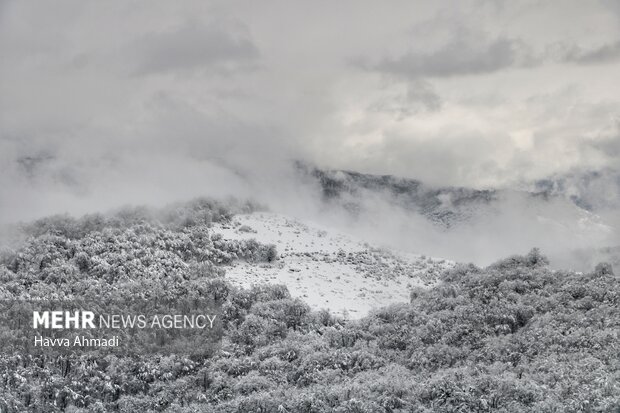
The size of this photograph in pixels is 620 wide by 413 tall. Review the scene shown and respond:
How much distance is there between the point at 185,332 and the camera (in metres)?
128

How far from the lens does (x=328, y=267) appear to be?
6216 inches

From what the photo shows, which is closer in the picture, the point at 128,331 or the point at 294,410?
the point at 294,410

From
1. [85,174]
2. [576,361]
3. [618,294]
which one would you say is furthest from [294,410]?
[85,174]

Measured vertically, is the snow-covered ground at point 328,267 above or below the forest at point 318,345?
above

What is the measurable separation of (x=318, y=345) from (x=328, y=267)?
33932 millimetres

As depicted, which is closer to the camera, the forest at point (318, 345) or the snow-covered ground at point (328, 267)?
the forest at point (318, 345)

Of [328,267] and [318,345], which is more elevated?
[328,267]

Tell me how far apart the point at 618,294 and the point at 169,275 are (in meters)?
75.2

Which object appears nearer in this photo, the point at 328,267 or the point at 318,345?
the point at 318,345

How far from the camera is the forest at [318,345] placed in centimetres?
10288

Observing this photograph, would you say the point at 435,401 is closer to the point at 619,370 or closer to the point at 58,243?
the point at 619,370

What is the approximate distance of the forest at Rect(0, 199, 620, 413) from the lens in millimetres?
102875

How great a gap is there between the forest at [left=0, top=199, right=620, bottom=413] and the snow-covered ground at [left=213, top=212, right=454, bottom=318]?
5087 millimetres

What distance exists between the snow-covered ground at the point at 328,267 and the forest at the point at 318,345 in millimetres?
5087
